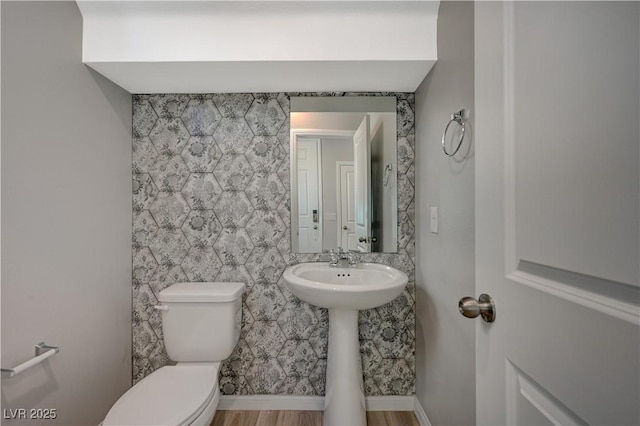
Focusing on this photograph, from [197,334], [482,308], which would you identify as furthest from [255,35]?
[197,334]

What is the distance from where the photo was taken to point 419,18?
1.37 meters

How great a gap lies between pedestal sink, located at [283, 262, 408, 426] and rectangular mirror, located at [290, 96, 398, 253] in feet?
0.64


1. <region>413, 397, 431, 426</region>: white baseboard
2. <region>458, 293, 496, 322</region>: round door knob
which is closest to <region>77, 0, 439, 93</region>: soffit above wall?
<region>458, 293, 496, 322</region>: round door knob

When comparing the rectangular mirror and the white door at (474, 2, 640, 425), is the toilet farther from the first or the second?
the white door at (474, 2, 640, 425)

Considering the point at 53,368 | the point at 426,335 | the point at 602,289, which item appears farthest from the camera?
the point at 426,335

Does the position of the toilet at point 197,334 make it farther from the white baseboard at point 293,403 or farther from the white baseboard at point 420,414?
the white baseboard at point 420,414

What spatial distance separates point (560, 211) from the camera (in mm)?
465

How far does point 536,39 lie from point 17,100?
1.59 m

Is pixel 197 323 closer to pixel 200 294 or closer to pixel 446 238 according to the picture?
pixel 200 294

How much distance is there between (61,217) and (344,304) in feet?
4.23

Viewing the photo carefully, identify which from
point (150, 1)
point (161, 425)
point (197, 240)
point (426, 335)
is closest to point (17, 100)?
point (150, 1)

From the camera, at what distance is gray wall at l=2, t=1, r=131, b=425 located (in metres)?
1.07

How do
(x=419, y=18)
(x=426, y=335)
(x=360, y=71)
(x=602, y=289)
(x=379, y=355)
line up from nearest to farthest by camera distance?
(x=602, y=289) < (x=419, y=18) < (x=360, y=71) < (x=426, y=335) < (x=379, y=355)

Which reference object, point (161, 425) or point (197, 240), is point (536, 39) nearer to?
point (161, 425)
